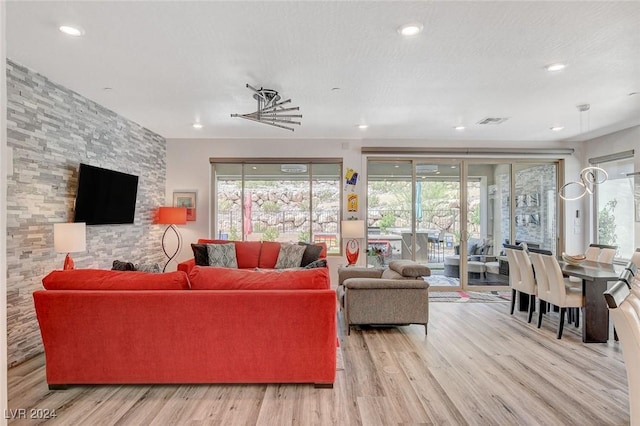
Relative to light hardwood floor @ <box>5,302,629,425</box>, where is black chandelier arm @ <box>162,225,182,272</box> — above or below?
above

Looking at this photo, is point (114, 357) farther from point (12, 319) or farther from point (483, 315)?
A: point (483, 315)

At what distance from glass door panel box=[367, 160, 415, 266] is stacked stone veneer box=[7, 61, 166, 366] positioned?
13.5 ft

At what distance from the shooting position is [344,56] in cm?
303

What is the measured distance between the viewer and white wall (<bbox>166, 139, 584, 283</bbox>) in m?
6.38

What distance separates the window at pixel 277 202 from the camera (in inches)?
258

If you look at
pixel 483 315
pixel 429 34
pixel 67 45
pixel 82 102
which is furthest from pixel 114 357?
pixel 483 315

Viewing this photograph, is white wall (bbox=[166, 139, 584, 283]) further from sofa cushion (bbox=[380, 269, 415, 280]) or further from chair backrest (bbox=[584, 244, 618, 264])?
chair backrest (bbox=[584, 244, 618, 264])

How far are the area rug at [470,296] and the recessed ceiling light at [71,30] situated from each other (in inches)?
217

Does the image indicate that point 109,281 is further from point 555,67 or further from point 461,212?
point 461,212

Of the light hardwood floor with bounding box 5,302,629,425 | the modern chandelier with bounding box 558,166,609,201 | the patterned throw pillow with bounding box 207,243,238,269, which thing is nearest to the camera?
the light hardwood floor with bounding box 5,302,629,425

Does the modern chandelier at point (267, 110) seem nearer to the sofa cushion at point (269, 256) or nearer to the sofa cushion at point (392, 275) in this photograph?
the sofa cushion at point (392, 275)

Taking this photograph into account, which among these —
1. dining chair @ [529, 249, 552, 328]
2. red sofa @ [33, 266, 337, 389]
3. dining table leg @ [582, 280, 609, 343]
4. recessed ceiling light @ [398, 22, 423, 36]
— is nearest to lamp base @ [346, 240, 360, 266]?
dining chair @ [529, 249, 552, 328]

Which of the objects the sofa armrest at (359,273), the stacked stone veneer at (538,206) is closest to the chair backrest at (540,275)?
the sofa armrest at (359,273)

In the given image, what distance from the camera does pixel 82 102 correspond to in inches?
162
